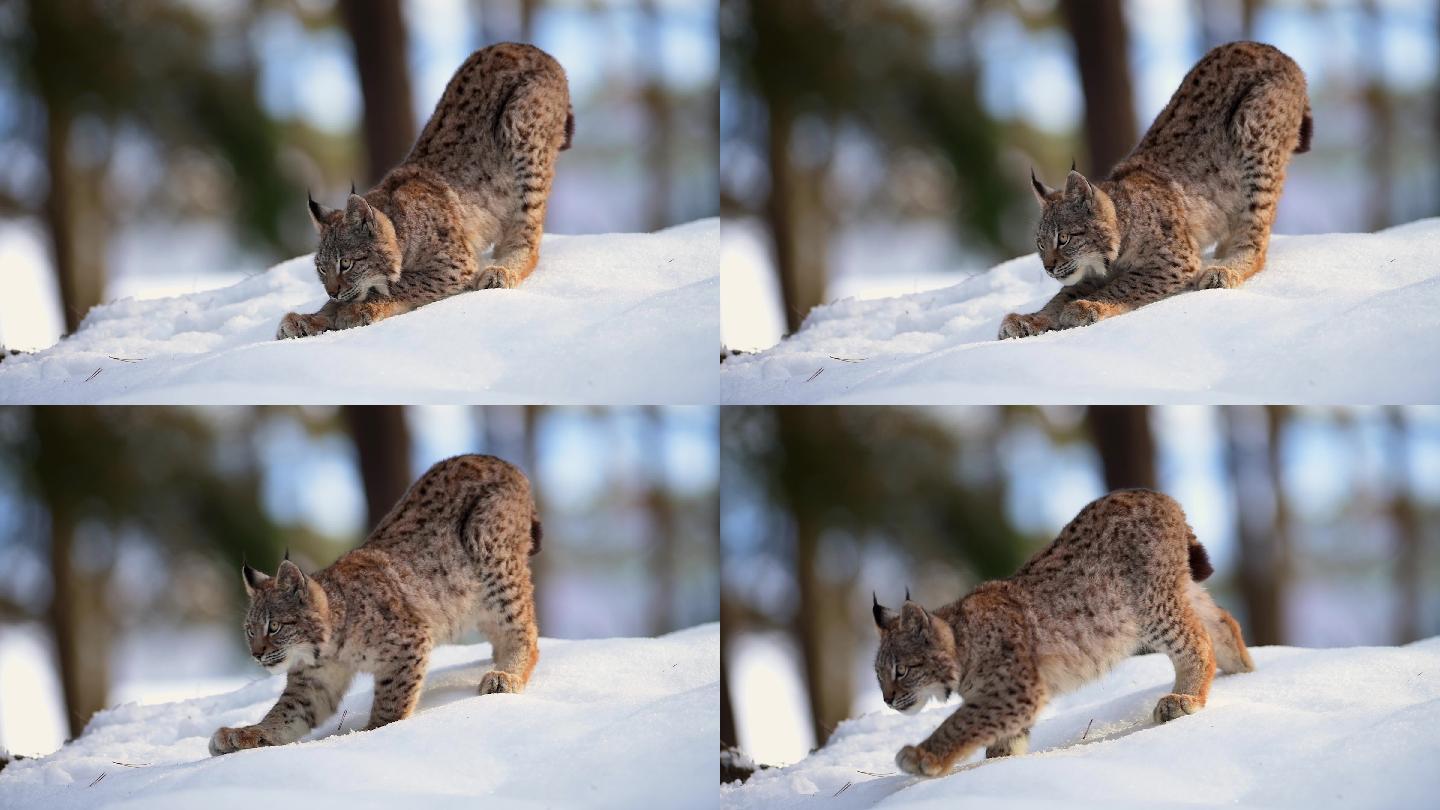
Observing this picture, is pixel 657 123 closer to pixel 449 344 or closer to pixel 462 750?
pixel 449 344

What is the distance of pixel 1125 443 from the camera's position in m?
7.13

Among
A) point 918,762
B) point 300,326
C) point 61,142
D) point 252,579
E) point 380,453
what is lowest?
point 918,762

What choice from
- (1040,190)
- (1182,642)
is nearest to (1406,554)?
(1182,642)

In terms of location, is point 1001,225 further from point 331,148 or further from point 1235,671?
point 331,148

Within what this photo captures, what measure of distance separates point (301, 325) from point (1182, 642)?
3.56 meters

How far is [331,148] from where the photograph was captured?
277 inches

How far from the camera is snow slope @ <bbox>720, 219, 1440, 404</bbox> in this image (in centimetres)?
576

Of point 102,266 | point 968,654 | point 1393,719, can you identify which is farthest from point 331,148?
point 1393,719

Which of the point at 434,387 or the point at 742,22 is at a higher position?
the point at 742,22

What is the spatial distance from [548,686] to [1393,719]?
3.09 metres

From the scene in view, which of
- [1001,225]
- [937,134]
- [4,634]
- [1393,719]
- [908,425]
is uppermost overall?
[937,134]

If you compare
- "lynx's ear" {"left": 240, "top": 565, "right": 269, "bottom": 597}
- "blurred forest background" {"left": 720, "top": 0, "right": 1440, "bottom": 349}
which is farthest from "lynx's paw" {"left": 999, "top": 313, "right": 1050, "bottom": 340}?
"lynx's ear" {"left": 240, "top": 565, "right": 269, "bottom": 597}

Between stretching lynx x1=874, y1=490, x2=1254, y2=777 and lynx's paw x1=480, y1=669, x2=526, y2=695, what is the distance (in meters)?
1.41

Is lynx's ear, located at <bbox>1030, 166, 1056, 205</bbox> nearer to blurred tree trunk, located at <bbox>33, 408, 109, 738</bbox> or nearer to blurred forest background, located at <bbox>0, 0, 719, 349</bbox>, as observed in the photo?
blurred forest background, located at <bbox>0, 0, 719, 349</bbox>
